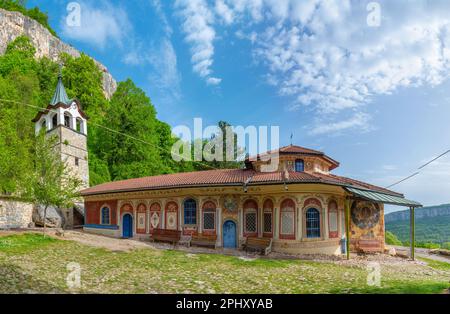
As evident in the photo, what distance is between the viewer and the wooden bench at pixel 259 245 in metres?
18.0

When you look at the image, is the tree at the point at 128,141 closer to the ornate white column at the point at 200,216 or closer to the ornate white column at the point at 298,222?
the ornate white column at the point at 200,216

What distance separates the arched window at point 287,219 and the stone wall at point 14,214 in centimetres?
2002

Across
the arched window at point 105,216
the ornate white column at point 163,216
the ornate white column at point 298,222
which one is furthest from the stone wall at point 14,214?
the ornate white column at point 298,222

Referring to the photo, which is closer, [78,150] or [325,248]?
[325,248]

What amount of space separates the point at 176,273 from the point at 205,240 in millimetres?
8284

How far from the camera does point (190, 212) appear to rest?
833 inches

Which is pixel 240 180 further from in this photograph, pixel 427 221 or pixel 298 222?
pixel 427 221

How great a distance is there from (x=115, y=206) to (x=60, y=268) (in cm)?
1312

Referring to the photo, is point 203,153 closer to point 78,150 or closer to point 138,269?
point 78,150

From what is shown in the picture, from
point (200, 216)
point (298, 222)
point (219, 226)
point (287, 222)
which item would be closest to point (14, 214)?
point (200, 216)

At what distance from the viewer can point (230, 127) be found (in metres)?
53.9

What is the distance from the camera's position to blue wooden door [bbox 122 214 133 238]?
23663 mm

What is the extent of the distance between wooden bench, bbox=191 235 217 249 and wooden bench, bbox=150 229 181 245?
1.13m
